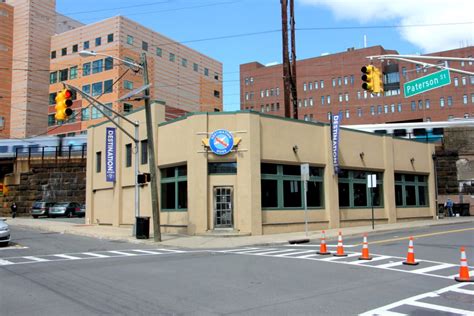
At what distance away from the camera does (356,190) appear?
27.7m

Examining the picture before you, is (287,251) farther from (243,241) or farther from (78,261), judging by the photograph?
(78,261)

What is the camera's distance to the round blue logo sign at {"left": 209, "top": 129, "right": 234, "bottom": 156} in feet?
71.0

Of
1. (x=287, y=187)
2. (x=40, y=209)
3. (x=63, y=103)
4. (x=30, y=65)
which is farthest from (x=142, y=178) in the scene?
(x=30, y=65)

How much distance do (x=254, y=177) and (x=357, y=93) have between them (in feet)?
248

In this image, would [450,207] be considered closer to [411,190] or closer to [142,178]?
[411,190]

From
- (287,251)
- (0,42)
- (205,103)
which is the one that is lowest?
(287,251)

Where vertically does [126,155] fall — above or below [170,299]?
above

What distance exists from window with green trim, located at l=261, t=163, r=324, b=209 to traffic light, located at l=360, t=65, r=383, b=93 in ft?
23.4

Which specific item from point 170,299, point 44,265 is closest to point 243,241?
point 44,265

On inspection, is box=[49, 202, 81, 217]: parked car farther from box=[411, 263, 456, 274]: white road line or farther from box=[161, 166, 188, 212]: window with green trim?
box=[411, 263, 456, 274]: white road line

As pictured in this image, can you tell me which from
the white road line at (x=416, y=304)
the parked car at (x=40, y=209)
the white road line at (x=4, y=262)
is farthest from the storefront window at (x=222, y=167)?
the parked car at (x=40, y=209)

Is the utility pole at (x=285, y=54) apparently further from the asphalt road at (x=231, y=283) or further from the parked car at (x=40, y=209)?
the parked car at (x=40, y=209)

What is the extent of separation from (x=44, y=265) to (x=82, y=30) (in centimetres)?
5745

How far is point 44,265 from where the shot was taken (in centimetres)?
1266
